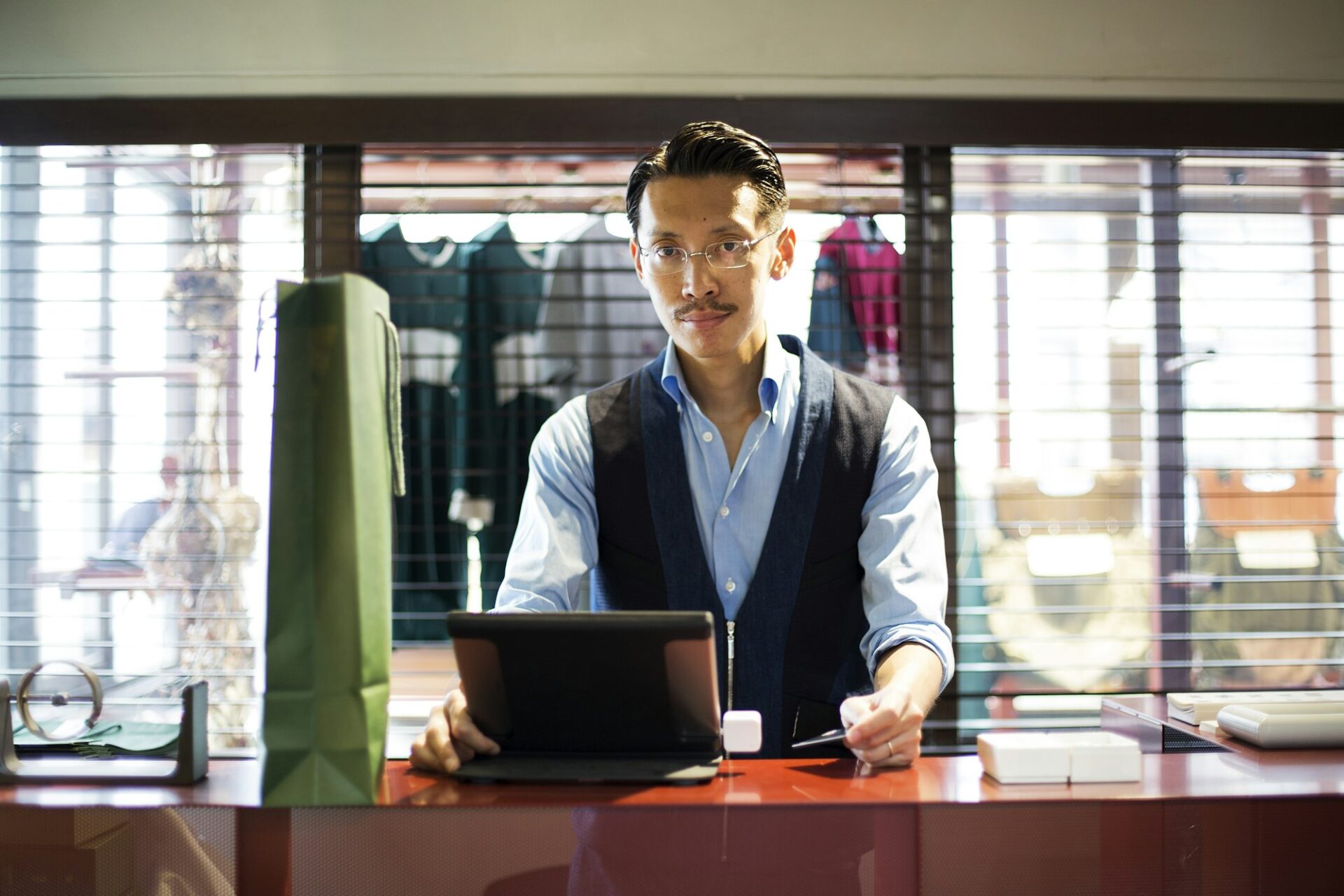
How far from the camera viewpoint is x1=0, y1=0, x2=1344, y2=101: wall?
2.79 m

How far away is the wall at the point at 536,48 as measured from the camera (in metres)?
2.79

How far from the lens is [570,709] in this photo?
3.65 feet

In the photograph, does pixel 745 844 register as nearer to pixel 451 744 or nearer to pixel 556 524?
pixel 451 744

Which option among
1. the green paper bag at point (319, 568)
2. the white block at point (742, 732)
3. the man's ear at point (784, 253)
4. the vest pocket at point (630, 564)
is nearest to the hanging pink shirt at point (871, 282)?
the man's ear at point (784, 253)

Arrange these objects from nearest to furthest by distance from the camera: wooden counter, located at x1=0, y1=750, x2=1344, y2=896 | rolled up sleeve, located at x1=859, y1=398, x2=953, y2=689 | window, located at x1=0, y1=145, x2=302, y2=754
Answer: wooden counter, located at x1=0, y1=750, x2=1344, y2=896, rolled up sleeve, located at x1=859, y1=398, x2=953, y2=689, window, located at x1=0, y1=145, x2=302, y2=754

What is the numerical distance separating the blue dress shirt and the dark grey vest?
29 millimetres

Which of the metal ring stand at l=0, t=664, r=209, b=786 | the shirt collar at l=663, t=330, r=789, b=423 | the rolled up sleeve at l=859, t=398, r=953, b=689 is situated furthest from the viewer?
the shirt collar at l=663, t=330, r=789, b=423

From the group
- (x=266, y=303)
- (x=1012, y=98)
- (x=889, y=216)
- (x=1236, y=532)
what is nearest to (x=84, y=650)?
(x=266, y=303)

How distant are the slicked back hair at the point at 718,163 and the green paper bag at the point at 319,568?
0.83 meters

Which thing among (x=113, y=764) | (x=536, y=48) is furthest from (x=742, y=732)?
(x=536, y=48)

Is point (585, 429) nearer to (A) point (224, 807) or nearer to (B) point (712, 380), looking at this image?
(B) point (712, 380)

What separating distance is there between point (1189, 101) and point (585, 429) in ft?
6.93

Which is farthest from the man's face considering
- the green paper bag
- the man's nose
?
the green paper bag

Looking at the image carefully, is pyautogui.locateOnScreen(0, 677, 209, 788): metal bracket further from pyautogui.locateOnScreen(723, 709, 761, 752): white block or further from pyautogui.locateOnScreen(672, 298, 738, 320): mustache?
pyautogui.locateOnScreen(672, 298, 738, 320): mustache
